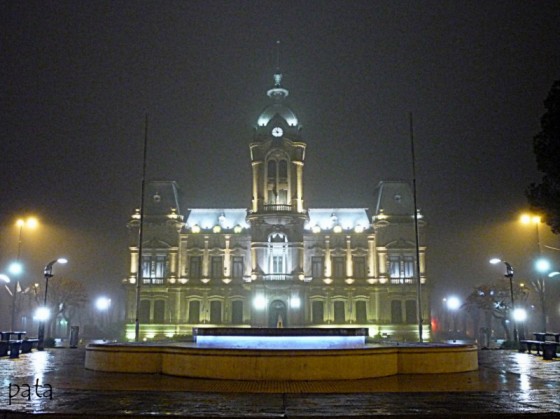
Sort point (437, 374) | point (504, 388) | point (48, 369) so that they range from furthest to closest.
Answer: point (48, 369) → point (437, 374) → point (504, 388)

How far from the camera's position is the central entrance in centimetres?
5978

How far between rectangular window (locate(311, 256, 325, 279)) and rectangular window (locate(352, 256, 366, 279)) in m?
3.30

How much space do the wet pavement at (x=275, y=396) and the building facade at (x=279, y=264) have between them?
129 ft

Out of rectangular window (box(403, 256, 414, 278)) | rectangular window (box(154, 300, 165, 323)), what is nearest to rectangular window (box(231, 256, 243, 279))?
rectangular window (box(154, 300, 165, 323))

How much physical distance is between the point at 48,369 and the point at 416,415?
15.9 metres

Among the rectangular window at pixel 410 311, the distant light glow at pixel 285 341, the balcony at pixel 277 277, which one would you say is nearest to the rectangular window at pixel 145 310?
the balcony at pixel 277 277

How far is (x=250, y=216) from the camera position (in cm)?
6156

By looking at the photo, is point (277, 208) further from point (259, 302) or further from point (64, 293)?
point (64, 293)

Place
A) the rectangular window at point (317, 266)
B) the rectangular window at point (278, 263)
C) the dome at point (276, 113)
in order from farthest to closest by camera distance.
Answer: the dome at point (276, 113), the rectangular window at point (317, 266), the rectangular window at point (278, 263)

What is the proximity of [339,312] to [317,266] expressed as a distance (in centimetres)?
515

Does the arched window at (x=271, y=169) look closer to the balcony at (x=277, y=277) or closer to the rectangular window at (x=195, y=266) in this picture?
the balcony at (x=277, y=277)

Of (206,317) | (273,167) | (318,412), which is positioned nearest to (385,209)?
(273,167)

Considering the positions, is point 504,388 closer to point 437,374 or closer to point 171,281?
point 437,374

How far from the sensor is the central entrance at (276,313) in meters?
59.8
